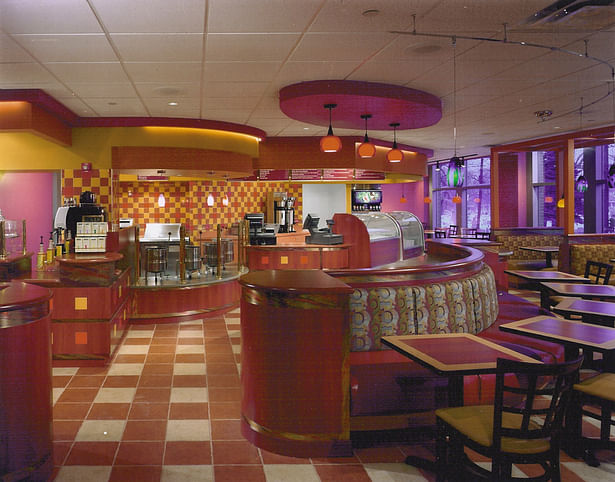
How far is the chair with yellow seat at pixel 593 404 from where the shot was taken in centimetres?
292

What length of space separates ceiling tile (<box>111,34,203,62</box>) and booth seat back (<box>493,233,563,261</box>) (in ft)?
28.6

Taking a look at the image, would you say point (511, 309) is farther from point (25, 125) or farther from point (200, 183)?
point (200, 183)

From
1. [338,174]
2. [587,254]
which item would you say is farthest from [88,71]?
[587,254]

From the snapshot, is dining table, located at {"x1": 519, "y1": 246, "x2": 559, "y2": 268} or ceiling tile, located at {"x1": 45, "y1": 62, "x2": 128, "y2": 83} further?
dining table, located at {"x1": 519, "y1": 246, "x2": 559, "y2": 268}

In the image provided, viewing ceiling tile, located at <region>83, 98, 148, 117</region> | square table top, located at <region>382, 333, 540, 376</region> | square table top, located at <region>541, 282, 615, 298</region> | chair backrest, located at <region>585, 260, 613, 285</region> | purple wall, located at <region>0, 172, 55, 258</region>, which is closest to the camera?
square table top, located at <region>382, 333, 540, 376</region>

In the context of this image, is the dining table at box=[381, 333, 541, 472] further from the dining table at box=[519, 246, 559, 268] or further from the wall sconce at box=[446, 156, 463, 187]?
the dining table at box=[519, 246, 559, 268]

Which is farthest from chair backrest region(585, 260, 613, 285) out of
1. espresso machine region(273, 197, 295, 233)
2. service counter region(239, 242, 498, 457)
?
espresso machine region(273, 197, 295, 233)

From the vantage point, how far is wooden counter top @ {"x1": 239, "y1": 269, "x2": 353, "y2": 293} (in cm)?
309

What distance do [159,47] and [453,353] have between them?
157 inches

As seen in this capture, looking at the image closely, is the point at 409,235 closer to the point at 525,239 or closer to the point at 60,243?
the point at 525,239

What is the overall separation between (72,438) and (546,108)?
821 cm

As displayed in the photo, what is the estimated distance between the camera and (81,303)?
5.16 metres

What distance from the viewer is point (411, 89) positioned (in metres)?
6.72

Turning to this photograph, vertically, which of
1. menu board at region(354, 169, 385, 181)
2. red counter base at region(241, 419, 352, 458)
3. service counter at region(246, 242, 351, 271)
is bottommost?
red counter base at region(241, 419, 352, 458)
